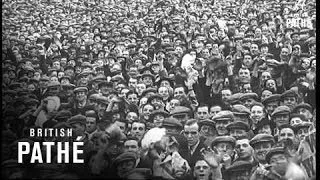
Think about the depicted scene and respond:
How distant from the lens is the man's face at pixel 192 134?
2.40m

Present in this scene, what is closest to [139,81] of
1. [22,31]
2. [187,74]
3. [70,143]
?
[187,74]

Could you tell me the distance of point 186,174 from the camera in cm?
237

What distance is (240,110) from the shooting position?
A: 2426 millimetres

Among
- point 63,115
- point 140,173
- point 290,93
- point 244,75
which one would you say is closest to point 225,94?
point 244,75

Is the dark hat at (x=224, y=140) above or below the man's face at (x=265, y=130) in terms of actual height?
below

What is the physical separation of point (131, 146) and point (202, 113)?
0.45 metres

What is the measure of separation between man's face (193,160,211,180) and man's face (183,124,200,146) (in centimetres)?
12

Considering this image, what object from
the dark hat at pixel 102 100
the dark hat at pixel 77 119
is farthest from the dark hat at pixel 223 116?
the dark hat at pixel 77 119

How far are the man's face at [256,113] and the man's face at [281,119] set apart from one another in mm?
84

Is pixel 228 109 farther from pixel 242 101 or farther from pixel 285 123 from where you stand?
pixel 285 123

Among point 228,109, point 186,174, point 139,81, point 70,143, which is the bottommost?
point 186,174

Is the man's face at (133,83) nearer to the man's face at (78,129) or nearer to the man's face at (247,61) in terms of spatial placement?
the man's face at (78,129)
